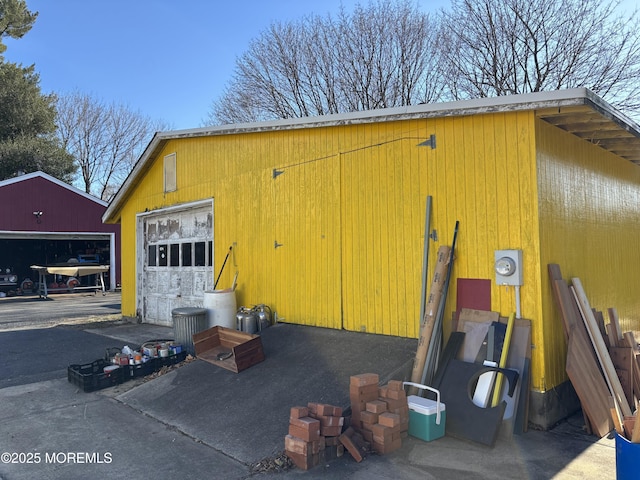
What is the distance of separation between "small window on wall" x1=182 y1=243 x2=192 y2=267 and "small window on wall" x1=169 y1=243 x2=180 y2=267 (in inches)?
9.0

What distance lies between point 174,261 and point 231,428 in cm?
654

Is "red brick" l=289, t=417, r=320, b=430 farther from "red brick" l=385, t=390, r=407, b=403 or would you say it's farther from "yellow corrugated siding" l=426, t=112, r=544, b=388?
"yellow corrugated siding" l=426, t=112, r=544, b=388

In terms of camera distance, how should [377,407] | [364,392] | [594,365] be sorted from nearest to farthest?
[377,407] → [364,392] → [594,365]

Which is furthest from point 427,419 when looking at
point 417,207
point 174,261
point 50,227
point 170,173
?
point 50,227

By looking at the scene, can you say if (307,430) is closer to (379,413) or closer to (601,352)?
(379,413)

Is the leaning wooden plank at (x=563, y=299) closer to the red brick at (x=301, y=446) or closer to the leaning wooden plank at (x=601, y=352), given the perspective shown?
the leaning wooden plank at (x=601, y=352)

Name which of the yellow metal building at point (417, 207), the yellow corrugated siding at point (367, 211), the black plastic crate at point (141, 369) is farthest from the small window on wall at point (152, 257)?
the black plastic crate at point (141, 369)

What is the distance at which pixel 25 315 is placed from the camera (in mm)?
14875

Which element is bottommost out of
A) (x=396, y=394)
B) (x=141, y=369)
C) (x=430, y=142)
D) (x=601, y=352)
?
(x=141, y=369)

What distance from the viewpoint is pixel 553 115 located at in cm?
495

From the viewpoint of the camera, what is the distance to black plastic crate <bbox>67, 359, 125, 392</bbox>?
6.21 m

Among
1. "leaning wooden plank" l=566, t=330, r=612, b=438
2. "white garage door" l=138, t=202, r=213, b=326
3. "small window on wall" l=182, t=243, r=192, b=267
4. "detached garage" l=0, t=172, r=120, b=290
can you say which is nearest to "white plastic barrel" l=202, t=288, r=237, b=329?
"white garage door" l=138, t=202, r=213, b=326

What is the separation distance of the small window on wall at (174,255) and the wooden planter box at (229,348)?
401 cm

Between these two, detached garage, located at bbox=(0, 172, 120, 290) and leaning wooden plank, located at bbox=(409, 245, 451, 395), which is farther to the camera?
detached garage, located at bbox=(0, 172, 120, 290)
